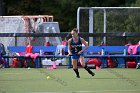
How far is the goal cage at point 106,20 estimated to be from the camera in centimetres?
2830

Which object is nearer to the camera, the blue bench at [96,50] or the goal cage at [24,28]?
the blue bench at [96,50]

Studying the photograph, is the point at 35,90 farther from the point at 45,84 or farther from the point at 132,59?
the point at 132,59

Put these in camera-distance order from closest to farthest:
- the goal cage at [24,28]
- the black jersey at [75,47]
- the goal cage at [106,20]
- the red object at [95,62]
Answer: the black jersey at [75,47] < the red object at [95,62] < the goal cage at [106,20] < the goal cage at [24,28]

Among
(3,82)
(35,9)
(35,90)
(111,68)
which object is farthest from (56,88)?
(35,9)

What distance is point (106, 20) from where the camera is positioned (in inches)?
1136

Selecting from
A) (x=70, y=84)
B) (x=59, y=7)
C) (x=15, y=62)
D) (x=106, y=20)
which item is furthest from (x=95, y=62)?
(x=59, y=7)

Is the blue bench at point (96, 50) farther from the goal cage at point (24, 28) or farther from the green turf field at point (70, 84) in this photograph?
the green turf field at point (70, 84)

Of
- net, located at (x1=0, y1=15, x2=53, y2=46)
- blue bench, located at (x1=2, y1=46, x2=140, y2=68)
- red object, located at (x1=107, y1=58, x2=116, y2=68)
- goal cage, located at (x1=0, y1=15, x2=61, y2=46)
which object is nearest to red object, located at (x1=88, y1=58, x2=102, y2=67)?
blue bench, located at (x1=2, y1=46, x2=140, y2=68)

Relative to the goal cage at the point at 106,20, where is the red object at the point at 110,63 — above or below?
below

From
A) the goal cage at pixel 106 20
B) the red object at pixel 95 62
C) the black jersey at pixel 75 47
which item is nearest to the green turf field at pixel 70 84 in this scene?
the black jersey at pixel 75 47

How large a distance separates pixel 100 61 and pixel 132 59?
1444 millimetres

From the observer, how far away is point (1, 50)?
2664 cm

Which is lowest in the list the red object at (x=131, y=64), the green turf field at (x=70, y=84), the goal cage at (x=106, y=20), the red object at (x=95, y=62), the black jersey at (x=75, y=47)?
the red object at (x=131, y=64)

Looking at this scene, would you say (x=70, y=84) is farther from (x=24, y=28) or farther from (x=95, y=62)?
(x=24, y=28)
